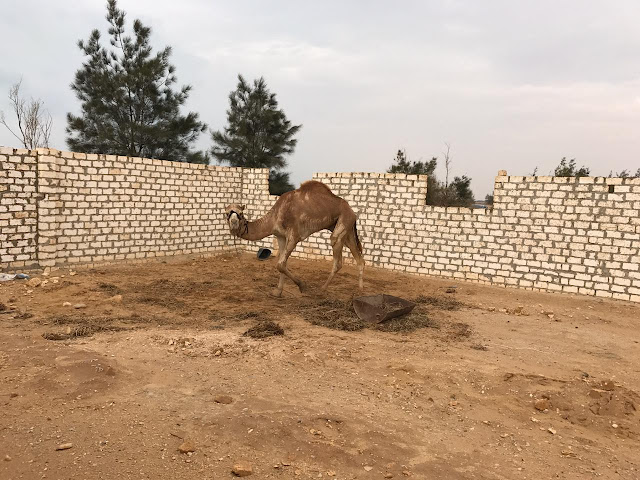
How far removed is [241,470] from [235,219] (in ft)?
16.8

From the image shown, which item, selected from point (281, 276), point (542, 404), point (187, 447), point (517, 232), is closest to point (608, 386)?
point (542, 404)

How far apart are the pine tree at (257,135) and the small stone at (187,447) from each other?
24569 mm

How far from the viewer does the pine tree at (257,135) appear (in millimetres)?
28328

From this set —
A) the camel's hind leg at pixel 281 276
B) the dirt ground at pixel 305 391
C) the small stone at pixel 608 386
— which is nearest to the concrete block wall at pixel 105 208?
the dirt ground at pixel 305 391

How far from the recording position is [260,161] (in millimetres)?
28656

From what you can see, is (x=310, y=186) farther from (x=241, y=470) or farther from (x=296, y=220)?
(x=241, y=470)

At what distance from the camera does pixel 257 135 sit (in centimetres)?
2939

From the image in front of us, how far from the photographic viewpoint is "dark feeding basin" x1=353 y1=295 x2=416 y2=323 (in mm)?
6762

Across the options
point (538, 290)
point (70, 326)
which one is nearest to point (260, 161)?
→ point (538, 290)

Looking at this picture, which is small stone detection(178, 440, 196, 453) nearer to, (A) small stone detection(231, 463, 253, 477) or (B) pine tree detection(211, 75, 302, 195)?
(A) small stone detection(231, 463, 253, 477)

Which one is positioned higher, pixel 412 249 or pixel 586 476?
pixel 412 249

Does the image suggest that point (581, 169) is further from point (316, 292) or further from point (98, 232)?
point (98, 232)

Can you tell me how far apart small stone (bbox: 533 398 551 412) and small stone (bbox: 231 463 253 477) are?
2858 mm

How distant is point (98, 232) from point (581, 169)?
67.5 feet
